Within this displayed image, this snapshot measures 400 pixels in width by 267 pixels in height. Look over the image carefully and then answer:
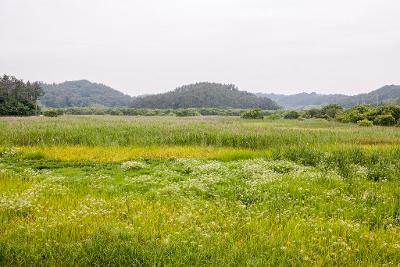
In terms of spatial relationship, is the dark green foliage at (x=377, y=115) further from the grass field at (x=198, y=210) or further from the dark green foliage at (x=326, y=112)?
the grass field at (x=198, y=210)

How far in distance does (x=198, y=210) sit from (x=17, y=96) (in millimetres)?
94061

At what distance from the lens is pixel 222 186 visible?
1493 cm

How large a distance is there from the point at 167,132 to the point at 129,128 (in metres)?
3.77

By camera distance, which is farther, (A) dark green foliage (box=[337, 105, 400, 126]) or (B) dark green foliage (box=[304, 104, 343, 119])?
(B) dark green foliage (box=[304, 104, 343, 119])

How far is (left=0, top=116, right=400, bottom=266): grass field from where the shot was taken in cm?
845

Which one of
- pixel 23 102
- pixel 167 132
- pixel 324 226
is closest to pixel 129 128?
pixel 167 132

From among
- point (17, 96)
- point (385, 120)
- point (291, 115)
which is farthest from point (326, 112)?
point (17, 96)

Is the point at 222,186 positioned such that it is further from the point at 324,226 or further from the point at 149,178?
the point at 324,226

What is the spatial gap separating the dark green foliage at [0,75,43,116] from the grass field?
64.1 meters

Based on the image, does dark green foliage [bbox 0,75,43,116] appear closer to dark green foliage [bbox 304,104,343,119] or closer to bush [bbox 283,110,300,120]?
bush [bbox 283,110,300,120]

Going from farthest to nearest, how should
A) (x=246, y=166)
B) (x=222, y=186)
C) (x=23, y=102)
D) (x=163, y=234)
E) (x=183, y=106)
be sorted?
(x=183, y=106)
(x=23, y=102)
(x=246, y=166)
(x=222, y=186)
(x=163, y=234)

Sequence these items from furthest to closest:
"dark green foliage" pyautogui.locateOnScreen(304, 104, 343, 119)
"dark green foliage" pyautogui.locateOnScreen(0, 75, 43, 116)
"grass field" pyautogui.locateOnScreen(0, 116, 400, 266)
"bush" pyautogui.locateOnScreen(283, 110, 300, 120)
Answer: "bush" pyautogui.locateOnScreen(283, 110, 300, 120), "dark green foliage" pyautogui.locateOnScreen(304, 104, 343, 119), "dark green foliage" pyautogui.locateOnScreen(0, 75, 43, 116), "grass field" pyautogui.locateOnScreen(0, 116, 400, 266)

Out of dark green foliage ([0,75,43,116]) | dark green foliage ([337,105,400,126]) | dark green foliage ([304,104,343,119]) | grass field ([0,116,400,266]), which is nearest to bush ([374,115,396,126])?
dark green foliage ([337,105,400,126])

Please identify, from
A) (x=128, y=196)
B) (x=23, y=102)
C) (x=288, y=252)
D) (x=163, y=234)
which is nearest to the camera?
(x=288, y=252)
